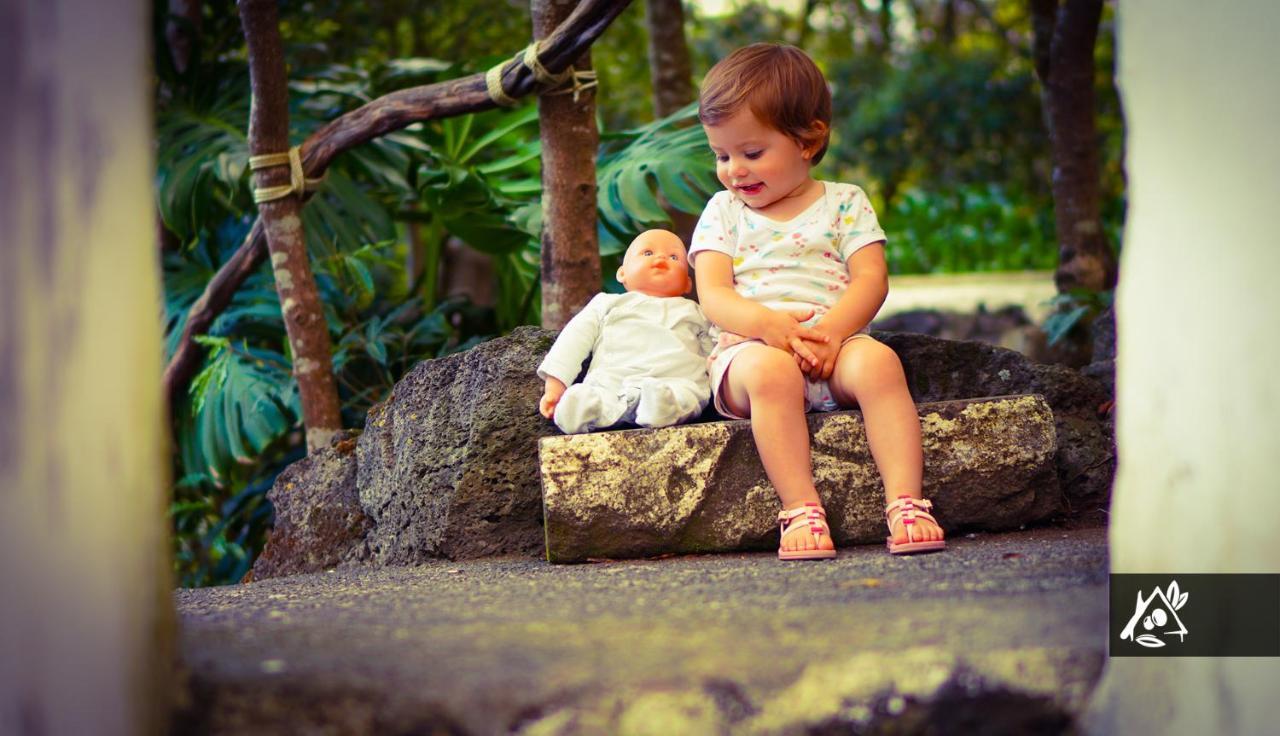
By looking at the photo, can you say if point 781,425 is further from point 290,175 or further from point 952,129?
point 952,129

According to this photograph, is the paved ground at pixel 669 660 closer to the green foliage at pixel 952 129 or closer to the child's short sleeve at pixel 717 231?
the child's short sleeve at pixel 717 231

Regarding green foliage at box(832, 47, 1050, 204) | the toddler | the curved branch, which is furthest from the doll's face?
green foliage at box(832, 47, 1050, 204)

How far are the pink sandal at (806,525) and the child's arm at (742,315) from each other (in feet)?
1.12

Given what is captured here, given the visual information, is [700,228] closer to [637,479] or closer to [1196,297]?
[637,479]

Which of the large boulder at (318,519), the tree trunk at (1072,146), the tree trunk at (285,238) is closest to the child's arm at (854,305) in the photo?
the large boulder at (318,519)

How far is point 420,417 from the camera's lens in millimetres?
3154

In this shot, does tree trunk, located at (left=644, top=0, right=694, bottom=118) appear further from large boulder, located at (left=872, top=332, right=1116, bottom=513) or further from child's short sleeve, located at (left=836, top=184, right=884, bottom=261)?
child's short sleeve, located at (left=836, top=184, right=884, bottom=261)

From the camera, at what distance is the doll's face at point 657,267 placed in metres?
2.94

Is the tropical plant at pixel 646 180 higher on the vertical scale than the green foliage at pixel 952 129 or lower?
lower

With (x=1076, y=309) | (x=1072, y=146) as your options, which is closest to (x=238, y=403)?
(x=1076, y=309)

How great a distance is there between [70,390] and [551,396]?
146 cm

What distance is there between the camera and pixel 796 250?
111 inches

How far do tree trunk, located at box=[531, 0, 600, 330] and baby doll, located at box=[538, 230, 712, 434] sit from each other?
1.62 ft

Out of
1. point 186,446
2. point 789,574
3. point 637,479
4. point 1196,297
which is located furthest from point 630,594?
point 186,446
